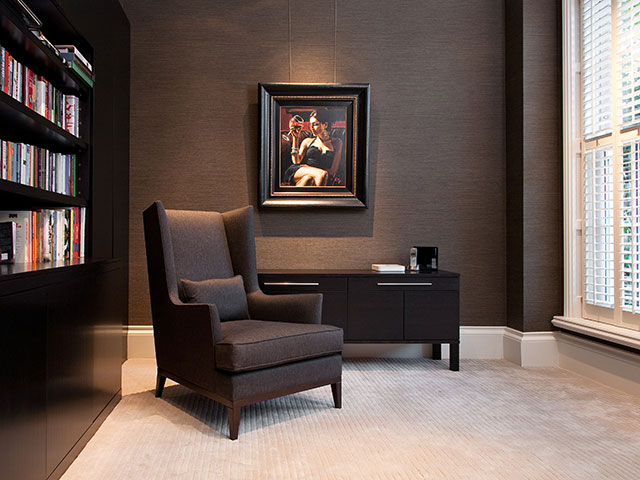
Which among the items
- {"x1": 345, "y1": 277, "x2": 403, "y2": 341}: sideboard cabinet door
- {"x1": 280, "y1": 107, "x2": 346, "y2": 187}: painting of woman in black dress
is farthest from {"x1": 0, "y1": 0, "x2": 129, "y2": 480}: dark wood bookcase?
{"x1": 345, "y1": 277, "x2": 403, "y2": 341}: sideboard cabinet door

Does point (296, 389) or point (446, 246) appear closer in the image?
point (296, 389)

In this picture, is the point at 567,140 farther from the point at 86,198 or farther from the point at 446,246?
the point at 86,198

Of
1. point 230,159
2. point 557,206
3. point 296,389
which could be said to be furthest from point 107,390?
point 557,206

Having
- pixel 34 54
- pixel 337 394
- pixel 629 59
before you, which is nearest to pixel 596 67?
pixel 629 59

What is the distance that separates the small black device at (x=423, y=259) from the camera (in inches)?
148

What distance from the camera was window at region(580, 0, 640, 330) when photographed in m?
3.01

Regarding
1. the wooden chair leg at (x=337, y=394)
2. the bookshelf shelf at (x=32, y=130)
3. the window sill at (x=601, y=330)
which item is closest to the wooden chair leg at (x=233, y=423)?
the wooden chair leg at (x=337, y=394)

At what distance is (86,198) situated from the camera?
284 cm

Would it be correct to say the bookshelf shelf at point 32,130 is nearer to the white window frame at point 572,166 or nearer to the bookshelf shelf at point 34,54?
the bookshelf shelf at point 34,54

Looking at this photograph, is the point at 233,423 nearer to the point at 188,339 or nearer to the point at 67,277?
the point at 188,339

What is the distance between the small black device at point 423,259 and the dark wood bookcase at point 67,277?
2146mm

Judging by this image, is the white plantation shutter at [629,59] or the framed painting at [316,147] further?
the framed painting at [316,147]

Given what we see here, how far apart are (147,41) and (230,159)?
1.13 m

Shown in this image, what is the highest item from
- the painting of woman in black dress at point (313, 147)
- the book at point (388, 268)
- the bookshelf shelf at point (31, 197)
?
the painting of woman in black dress at point (313, 147)
